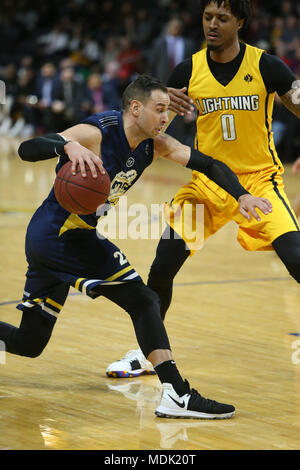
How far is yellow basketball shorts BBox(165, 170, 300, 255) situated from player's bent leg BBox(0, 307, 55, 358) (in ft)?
3.13

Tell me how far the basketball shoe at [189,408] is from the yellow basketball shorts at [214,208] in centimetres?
105

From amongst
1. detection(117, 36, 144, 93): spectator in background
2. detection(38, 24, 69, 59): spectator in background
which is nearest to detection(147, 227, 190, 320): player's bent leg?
detection(117, 36, 144, 93): spectator in background

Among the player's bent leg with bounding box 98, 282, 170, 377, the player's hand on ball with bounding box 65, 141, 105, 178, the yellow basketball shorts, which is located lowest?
the player's bent leg with bounding box 98, 282, 170, 377

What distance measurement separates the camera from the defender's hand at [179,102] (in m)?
4.76

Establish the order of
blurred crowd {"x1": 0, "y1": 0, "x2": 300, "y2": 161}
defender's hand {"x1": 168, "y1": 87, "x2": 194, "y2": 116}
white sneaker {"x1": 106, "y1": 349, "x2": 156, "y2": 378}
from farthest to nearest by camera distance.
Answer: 1. blurred crowd {"x1": 0, "y1": 0, "x2": 300, "y2": 161}
2. defender's hand {"x1": 168, "y1": 87, "x2": 194, "y2": 116}
3. white sneaker {"x1": 106, "y1": 349, "x2": 156, "y2": 378}

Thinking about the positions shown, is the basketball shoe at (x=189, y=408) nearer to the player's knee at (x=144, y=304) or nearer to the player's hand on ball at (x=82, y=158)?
the player's knee at (x=144, y=304)

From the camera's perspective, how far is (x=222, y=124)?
4852 millimetres

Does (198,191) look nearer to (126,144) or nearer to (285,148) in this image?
(126,144)

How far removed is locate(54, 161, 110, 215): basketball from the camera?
12.4 feet

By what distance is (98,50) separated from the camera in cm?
1970

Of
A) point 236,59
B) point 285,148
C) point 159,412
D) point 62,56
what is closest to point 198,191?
point 236,59

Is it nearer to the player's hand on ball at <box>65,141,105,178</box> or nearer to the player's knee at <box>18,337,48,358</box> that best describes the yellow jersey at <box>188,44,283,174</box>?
the player's hand on ball at <box>65,141,105,178</box>

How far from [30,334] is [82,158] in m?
1.02

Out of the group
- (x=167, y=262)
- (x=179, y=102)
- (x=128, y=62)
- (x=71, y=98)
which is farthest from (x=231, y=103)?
(x=128, y=62)
